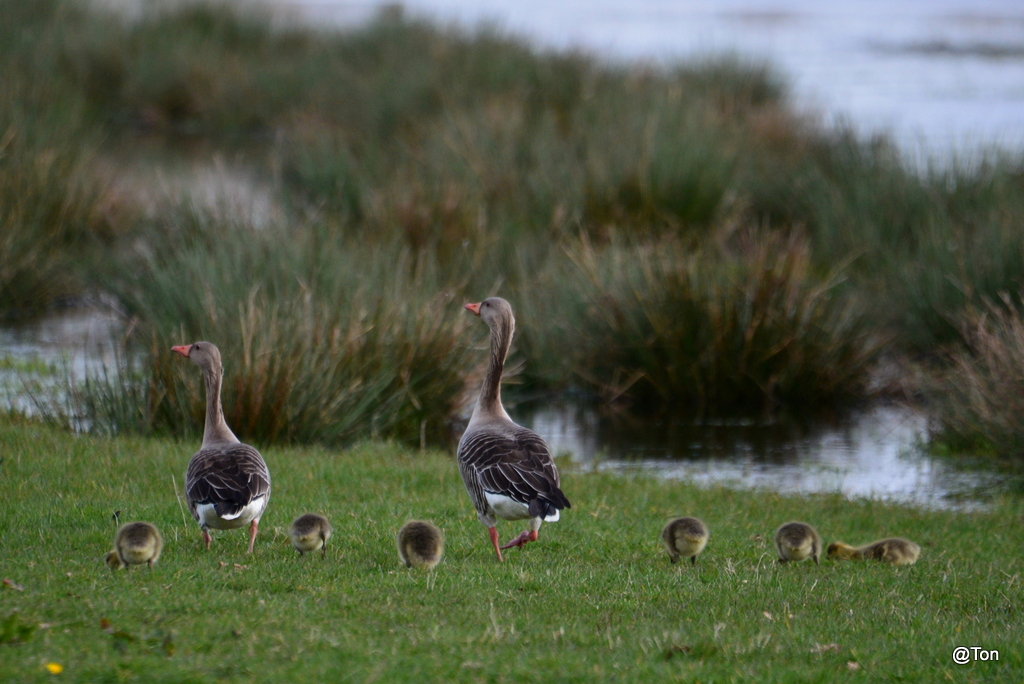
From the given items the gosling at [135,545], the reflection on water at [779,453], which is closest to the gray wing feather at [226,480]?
the gosling at [135,545]

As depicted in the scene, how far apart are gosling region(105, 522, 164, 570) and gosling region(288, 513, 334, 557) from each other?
0.85m

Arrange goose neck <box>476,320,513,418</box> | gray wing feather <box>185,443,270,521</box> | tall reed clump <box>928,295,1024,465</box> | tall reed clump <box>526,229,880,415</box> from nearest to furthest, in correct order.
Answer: gray wing feather <box>185,443,270,521</box>
goose neck <box>476,320,513,418</box>
tall reed clump <box>928,295,1024,465</box>
tall reed clump <box>526,229,880,415</box>

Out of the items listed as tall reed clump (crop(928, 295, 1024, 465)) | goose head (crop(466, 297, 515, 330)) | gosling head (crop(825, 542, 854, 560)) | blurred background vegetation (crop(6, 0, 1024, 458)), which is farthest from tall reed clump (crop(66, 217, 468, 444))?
tall reed clump (crop(928, 295, 1024, 465))

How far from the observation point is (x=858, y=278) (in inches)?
705

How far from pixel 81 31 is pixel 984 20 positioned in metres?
66.5

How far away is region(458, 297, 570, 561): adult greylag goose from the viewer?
7.32 meters

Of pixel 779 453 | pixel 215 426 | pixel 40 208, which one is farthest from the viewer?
pixel 40 208

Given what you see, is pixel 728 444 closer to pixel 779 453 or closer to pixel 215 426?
pixel 779 453

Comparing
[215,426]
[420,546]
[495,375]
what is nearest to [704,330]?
[495,375]

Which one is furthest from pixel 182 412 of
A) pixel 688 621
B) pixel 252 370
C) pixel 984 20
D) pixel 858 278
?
pixel 984 20

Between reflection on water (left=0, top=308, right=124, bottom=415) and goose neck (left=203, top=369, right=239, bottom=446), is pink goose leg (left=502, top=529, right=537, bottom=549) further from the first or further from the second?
reflection on water (left=0, top=308, right=124, bottom=415)

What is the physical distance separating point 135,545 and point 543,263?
1122cm

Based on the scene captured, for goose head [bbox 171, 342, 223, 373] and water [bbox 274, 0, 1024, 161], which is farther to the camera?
water [bbox 274, 0, 1024, 161]

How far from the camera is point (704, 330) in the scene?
15328 millimetres
